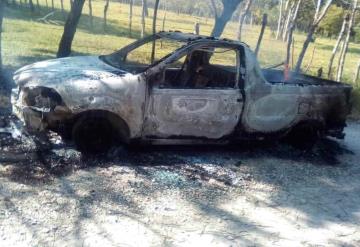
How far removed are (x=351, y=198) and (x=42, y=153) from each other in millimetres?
3636

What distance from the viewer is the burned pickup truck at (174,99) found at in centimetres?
514

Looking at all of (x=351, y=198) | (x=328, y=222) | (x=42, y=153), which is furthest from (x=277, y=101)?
(x=42, y=153)

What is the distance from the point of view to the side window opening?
607cm

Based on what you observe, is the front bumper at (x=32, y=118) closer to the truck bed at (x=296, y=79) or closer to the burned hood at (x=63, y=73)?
the burned hood at (x=63, y=73)

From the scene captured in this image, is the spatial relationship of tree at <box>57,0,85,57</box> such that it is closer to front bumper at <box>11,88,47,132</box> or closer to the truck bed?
the truck bed

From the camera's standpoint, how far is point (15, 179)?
4645 millimetres

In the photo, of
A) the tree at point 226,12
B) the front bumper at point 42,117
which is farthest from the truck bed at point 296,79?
the tree at point 226,12

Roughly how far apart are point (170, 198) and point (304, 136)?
9.56ft

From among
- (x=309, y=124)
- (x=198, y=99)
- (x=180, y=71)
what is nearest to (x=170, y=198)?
(x=198, y=99)

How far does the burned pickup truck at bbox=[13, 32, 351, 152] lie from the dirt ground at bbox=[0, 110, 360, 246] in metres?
0.33

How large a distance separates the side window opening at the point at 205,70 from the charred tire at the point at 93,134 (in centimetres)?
109

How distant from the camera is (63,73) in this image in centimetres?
529

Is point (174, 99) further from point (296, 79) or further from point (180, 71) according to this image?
point (296, 79)

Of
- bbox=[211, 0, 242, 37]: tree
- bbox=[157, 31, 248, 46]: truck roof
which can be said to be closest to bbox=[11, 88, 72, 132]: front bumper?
bbox=[157, 31, 248, 46]: truck roof
